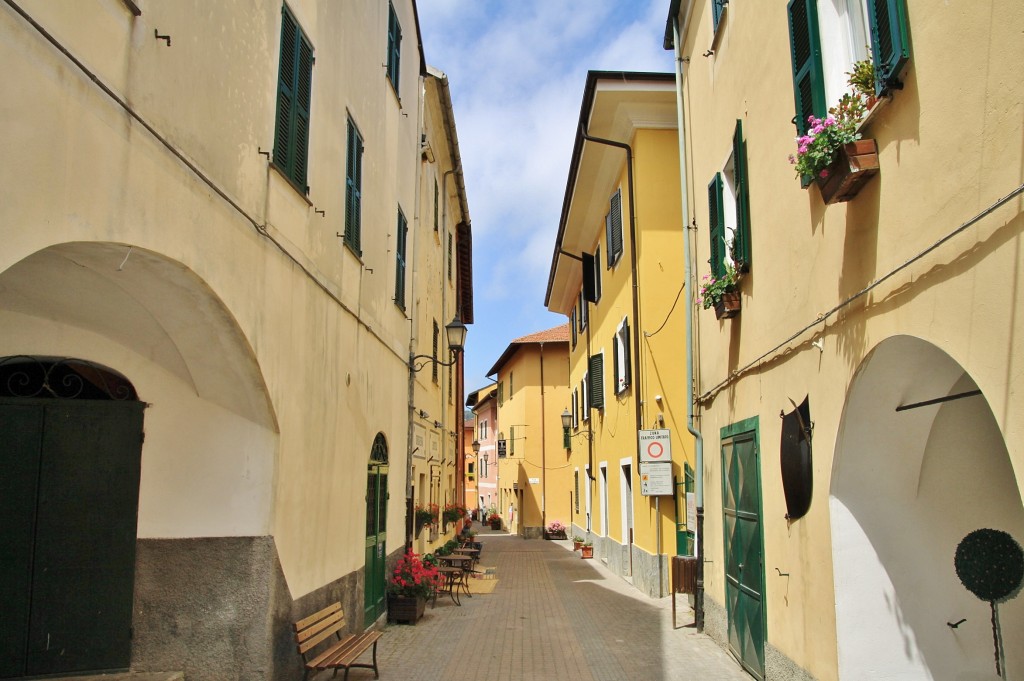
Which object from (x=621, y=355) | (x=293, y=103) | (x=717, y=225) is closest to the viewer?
(x=293, y=103)

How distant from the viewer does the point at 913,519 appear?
5.31 meters

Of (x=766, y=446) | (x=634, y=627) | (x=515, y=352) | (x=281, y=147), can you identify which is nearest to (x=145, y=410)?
(x=281, y=147)

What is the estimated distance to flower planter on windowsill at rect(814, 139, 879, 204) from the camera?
15.4ft

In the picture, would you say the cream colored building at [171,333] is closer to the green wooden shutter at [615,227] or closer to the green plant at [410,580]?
the green plant at [410,580]

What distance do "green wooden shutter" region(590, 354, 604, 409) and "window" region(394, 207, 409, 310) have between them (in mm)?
7099

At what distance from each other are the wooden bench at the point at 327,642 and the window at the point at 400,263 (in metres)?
5.97

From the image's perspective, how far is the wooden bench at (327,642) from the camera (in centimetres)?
682

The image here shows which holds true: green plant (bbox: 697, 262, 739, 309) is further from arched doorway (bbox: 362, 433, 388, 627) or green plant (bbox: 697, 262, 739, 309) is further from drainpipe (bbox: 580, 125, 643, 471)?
drainpipe (bbox: 580, 125, 643, 471)

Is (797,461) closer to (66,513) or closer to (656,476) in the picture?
(66,513)

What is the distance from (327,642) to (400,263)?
276 inches

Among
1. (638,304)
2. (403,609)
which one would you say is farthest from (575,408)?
(403,609)

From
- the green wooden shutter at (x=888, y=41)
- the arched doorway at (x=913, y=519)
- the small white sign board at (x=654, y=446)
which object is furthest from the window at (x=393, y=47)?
the arched doorway at (x=913, y=519)

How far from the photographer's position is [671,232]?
47.0 ft

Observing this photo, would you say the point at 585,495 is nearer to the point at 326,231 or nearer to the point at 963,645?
the point at 326,231
